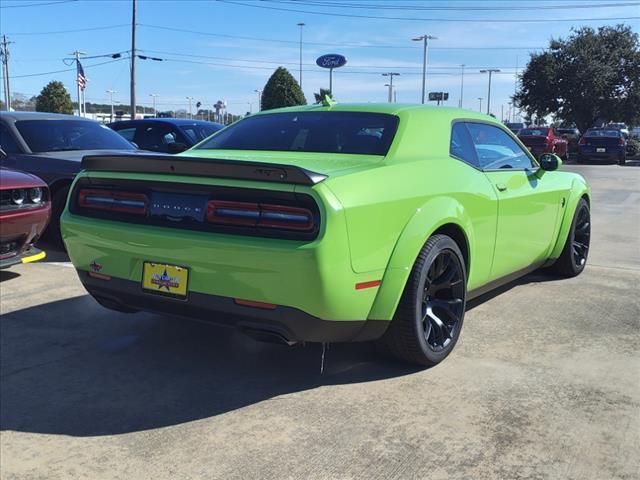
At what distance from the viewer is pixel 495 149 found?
14.7 feet

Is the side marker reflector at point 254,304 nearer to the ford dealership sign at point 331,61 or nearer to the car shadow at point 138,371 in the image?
the car shadow at point 138,371

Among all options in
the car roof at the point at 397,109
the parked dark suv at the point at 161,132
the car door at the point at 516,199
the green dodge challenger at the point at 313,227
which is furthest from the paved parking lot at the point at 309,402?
the parked dark suv at the point at 161,132

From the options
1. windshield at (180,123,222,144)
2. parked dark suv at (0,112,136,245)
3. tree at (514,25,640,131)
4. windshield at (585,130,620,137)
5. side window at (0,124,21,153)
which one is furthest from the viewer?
tree at (514,25,640,131)

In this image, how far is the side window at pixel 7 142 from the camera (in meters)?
6.98

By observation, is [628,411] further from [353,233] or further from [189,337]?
[189,337]

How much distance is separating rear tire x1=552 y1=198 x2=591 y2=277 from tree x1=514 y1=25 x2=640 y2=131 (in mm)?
37582

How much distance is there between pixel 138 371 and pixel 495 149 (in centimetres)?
285

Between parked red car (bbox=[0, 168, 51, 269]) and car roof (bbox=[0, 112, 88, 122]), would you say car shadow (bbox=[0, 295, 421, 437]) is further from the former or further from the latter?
car roof (bbox=[0, 112, 88, 122])

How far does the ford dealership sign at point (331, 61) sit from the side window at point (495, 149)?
109 feet

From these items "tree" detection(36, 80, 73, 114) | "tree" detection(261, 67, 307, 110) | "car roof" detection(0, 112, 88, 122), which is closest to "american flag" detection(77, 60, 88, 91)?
"tree" detection(261, 67, 307, 110)

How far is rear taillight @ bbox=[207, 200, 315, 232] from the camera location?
2775mm

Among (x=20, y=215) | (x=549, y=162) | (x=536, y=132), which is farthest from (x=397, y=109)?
(x=536, y=132)

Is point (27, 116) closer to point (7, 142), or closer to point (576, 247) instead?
point (7, 142)

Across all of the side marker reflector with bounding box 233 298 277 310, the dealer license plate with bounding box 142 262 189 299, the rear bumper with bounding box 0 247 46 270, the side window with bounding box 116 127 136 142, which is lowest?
the rear bumper with bounding box 0 247 46 270
